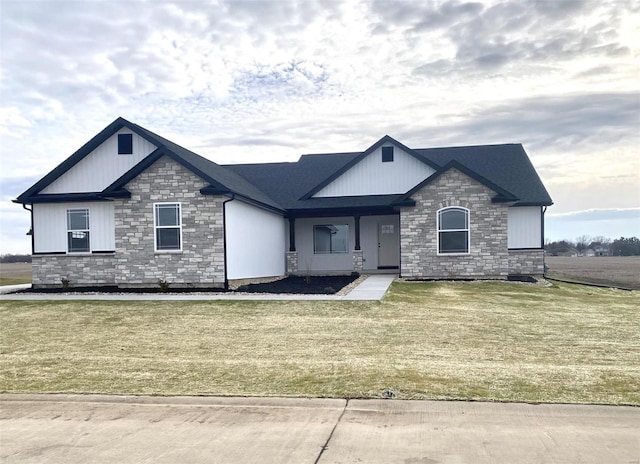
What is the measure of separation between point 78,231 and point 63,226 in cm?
61

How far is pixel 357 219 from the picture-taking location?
77.7 ft

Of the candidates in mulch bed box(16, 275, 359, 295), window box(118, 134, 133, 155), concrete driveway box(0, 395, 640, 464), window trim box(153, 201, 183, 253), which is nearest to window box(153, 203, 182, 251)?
window trim box(153, 201, 183, 253)

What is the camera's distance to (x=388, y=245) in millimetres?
25109

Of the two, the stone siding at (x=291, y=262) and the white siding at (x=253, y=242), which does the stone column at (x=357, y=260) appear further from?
the white siding at (x=253, y=242)

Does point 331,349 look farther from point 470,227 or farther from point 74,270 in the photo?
point 74,270

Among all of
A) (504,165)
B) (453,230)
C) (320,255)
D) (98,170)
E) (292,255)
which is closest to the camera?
(98,170)

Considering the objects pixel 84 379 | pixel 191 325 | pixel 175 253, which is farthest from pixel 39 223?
pixel 84 379

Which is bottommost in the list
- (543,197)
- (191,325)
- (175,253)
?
(191,325)

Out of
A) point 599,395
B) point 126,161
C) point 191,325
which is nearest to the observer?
point 599,395

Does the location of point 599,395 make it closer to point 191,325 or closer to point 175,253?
point 191,325

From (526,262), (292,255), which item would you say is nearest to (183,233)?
(292,255)

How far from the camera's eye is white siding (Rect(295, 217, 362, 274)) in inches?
995

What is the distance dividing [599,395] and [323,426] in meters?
3.32

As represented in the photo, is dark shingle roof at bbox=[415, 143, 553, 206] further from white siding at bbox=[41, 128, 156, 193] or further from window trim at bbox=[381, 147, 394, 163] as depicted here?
white siding at bbox=[41, 128, 156, 193]
